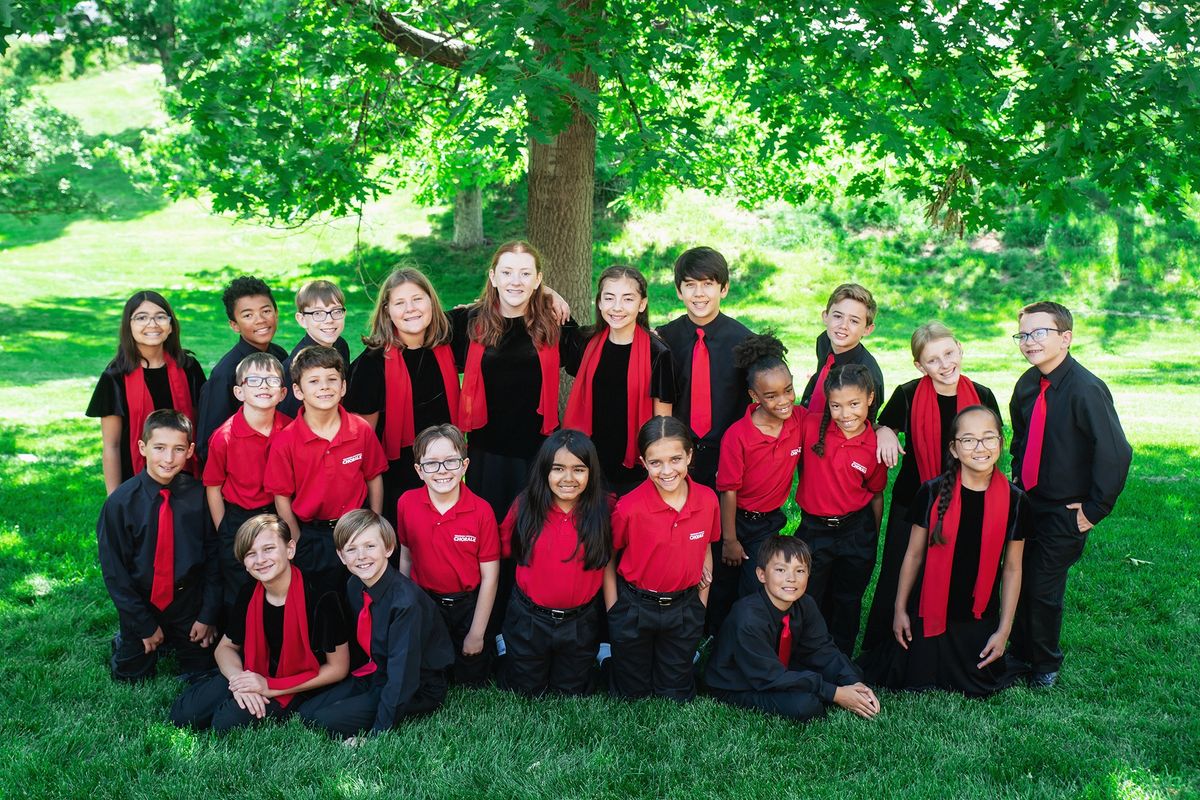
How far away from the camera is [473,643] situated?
179 inches

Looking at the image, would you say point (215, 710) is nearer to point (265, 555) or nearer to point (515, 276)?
point (265, 555)

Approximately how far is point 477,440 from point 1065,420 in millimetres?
2911

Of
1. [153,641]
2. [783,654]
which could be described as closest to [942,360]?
[783,654]

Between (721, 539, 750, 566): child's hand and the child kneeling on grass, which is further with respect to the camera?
(721, 539, 750, 566): child's hand

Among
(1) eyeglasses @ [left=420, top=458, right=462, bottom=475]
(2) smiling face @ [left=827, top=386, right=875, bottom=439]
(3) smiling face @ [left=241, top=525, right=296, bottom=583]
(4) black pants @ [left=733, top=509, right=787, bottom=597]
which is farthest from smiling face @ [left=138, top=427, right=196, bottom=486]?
(2) smiling face @ [left=827, top=386, right=875, bottom=439]

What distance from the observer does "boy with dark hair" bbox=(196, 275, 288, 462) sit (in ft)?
15.9

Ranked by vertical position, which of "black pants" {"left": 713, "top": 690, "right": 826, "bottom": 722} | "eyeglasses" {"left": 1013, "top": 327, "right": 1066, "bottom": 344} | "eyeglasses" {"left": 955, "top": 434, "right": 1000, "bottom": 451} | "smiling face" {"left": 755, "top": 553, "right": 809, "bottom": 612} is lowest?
"black pants" {"left": 713, "top": 690, "right": 826, "bottom": 722}

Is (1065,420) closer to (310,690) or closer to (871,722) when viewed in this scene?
(871,722)

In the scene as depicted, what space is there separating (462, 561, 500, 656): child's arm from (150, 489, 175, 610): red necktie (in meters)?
1.43

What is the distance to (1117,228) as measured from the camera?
19781mm

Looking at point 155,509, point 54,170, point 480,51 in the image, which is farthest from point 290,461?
point 54,170

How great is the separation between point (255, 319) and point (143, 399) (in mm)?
699

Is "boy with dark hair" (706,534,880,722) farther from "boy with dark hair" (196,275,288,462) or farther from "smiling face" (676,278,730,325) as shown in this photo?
"boy with dark hair" (196,275,288,462)

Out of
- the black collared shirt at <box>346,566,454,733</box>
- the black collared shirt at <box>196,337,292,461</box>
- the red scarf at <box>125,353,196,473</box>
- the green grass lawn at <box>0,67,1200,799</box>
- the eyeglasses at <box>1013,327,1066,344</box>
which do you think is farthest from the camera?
the red scarf at <box>125,353,196,473</box>
